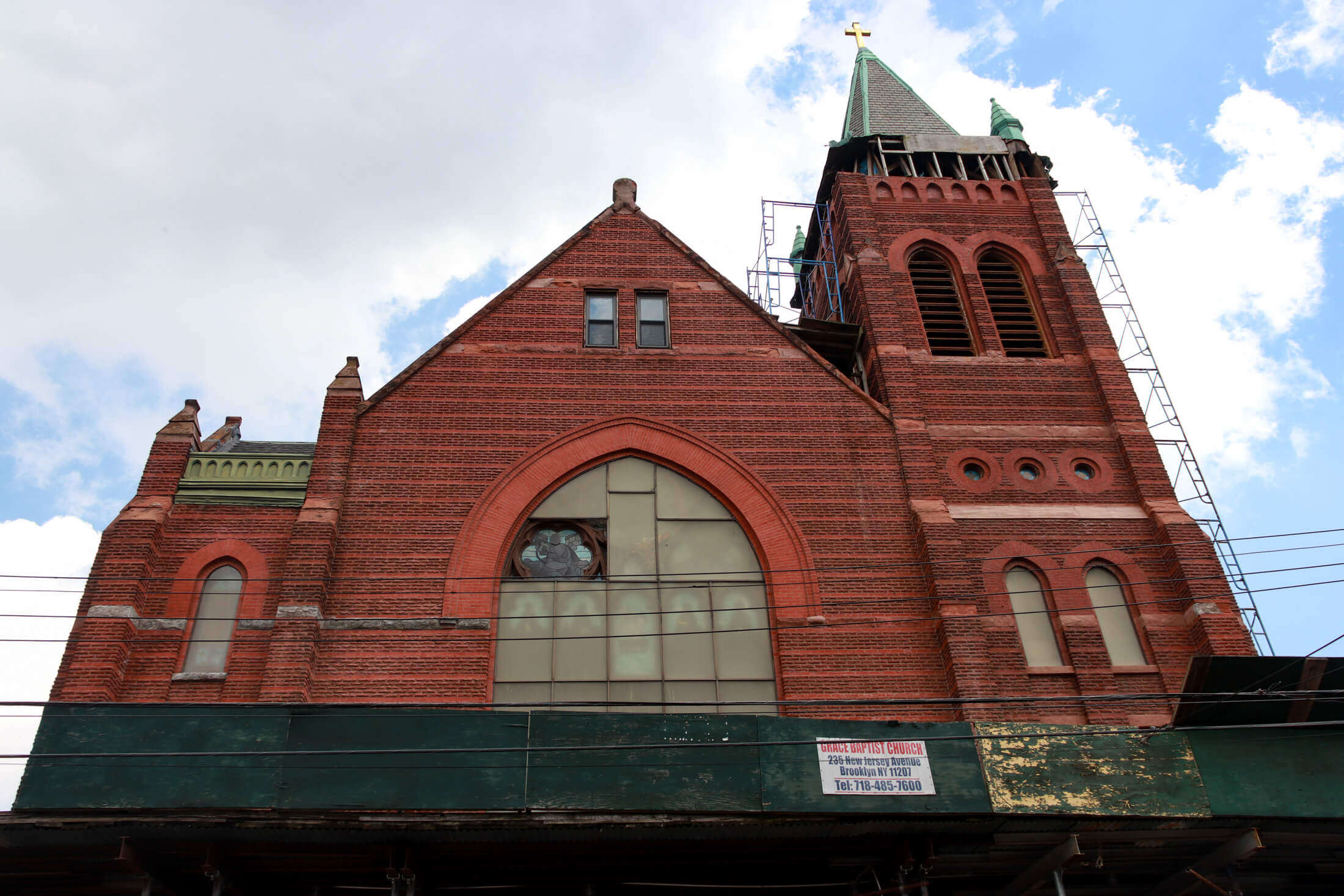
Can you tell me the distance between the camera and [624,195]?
71.4 feet

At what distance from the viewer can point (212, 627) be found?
16.2 meters

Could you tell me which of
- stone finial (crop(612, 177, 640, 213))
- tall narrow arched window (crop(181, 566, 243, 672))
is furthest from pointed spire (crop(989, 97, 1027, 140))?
tall narrow arched window (crop(181, 566, 243, 672))

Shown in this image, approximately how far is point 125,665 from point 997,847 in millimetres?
12048

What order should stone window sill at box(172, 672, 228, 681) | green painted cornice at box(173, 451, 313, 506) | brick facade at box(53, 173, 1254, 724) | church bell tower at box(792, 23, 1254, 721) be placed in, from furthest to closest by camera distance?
green painted cornice at box(173, 451, 313, 506) < church bell tower at box(792, 23, 1254, 721) < brick facade at box(53, 173, 1254, 724) < stone window sill at box(172, 672, 228, 681)

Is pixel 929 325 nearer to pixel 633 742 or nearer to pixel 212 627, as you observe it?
pixel 633 742

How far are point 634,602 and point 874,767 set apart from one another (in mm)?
4926

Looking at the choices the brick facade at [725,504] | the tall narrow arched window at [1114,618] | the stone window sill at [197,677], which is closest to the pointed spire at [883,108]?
the brick facade at [725,504]

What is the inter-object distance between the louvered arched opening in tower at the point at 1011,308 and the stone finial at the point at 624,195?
724 cm

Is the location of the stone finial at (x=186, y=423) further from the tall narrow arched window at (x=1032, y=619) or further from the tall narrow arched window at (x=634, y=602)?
the tall narrow arched window at (x=1032, y=619)

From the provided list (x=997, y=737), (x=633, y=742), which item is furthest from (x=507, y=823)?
(x=997, y=737)

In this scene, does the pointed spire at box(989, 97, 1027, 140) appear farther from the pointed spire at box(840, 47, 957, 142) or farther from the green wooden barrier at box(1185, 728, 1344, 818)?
the green wooden barrier at box(1185, 728, 1344, 818)

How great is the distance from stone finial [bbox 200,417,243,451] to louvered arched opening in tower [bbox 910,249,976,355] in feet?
44.3

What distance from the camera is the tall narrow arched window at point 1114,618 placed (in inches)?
679

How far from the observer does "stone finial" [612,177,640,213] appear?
21.6 meters
